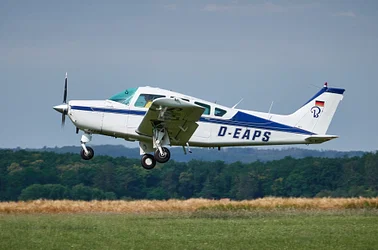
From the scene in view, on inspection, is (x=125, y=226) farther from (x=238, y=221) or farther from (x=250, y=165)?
(x=250, y=165)

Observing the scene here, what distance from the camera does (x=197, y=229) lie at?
22.3 metres

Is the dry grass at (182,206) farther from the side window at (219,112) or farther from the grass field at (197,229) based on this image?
the side window at (219,112)

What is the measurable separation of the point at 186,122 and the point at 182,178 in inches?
1667

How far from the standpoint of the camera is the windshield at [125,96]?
27.7m

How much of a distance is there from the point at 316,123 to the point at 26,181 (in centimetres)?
3877

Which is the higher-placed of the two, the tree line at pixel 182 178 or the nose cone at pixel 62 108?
the nose cone at pixel 62 108

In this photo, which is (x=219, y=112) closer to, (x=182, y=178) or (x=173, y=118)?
(x=173, y=118)

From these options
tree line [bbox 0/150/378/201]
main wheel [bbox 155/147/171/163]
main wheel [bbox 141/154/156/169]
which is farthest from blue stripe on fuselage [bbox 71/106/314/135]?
tree line [bbox 0/150/378/201]

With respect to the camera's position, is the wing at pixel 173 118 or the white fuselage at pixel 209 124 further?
the white fuselage at pixel 209 124

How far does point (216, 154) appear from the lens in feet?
460

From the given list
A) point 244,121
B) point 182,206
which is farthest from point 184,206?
point 244,121

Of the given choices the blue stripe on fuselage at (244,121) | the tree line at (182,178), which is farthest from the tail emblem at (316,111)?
the tree line at (182,178)

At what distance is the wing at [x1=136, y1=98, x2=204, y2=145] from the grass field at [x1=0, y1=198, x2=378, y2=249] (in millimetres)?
2418

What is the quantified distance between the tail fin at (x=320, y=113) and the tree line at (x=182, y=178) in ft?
104
